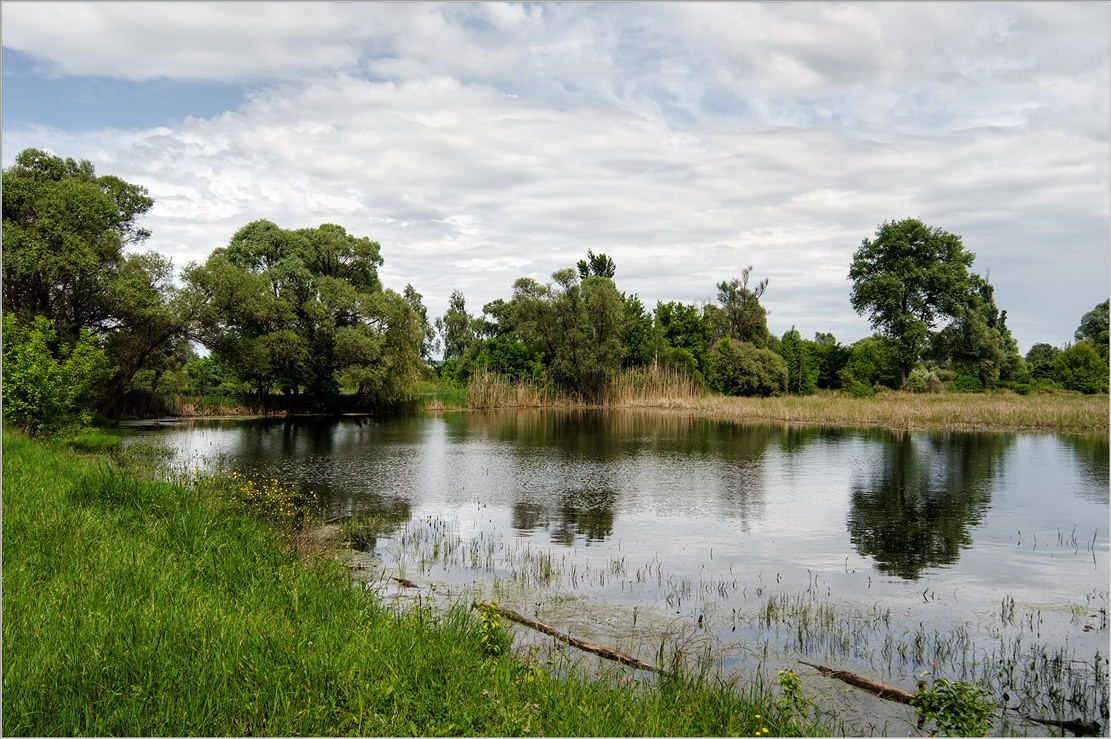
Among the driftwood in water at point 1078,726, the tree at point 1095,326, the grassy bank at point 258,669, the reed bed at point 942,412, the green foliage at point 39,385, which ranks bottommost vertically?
the driftwood in water at point 1078,726

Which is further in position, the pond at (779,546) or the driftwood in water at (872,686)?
the pond at (779,546)

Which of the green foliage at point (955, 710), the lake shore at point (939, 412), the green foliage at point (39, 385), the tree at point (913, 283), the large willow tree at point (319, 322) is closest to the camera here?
the green foliage at point (955, 710)

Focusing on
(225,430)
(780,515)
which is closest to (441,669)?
(780,515)

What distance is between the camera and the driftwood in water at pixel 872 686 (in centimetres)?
692

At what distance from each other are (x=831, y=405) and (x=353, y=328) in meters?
31.1

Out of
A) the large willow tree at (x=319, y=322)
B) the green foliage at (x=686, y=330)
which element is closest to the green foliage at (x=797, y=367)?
the green foliage at (x=686, y=330)

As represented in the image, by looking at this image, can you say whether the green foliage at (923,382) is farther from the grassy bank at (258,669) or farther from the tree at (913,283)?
the grassy bank at (258,669)

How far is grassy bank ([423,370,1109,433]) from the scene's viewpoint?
3897 centimetres

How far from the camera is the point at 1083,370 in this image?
5616 centimetres

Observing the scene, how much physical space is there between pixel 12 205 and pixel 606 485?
29.1m

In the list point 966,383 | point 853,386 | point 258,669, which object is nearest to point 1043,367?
point 966,383

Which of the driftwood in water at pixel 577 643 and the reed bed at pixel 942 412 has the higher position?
the reed bed at pixel 942 412

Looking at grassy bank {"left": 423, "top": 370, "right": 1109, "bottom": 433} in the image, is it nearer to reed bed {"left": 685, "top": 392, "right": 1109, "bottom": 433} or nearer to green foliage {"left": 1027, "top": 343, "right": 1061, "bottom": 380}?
reed bed {"left": 685, "top": 392, "right": 1109, "bottom": 433}

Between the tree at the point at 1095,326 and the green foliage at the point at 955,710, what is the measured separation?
72170mm
